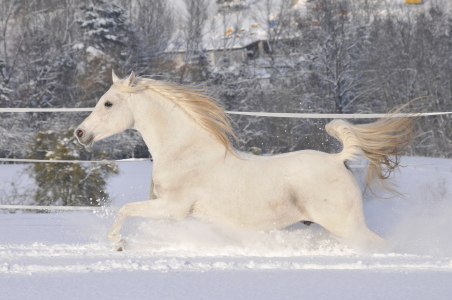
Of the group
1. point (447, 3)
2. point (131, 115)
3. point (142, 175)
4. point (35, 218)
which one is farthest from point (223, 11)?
point (131, 115)

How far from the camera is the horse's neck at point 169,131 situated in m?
3.87

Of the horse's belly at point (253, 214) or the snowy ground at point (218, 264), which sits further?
the horse's belly at point (253, 214)

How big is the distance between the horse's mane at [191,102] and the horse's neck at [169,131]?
35 mm

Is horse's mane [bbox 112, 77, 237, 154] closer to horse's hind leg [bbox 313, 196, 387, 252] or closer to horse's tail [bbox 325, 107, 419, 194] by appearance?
horse's tail [bbox 325, 107, 419, 194]

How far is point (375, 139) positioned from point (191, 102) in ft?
4.26

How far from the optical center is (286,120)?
15.6 m

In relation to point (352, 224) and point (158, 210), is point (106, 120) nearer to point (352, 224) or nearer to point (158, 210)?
point (158, 210)

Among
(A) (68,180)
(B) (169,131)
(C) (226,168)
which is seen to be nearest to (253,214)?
(C) (226,168)

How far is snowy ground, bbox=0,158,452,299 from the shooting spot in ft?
8.50

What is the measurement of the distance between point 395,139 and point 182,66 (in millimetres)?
19219

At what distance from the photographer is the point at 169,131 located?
394 cm

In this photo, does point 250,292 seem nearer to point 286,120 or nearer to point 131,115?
point 131,115

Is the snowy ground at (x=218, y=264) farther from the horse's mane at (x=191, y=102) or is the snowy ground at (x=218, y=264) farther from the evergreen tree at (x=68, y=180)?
the evergreen tree at (x=68, y=180)

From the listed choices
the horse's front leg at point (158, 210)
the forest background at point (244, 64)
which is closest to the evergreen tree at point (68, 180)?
the horse's front leg at point (158, 210)
